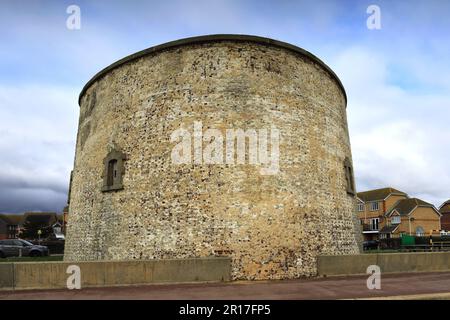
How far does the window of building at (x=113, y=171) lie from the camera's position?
14.5 metres

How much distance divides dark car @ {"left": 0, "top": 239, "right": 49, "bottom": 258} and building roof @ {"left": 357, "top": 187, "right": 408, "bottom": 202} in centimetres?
4811

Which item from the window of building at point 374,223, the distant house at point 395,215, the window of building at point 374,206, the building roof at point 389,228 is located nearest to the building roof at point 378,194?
the distant house at point 395,215

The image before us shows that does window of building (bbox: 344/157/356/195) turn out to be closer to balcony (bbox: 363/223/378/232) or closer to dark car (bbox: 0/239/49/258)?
dark car (bbox: 0/239/49/258)

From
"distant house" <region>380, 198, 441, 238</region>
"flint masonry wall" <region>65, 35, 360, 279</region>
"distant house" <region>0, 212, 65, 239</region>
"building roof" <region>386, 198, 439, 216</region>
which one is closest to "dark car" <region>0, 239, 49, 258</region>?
"flint masonry wall" <region>65, 35, 360, 279</region>

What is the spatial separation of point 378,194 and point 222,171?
175 ft

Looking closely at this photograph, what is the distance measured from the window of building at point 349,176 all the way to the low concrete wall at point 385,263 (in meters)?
3.47

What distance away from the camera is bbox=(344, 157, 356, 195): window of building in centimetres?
1652

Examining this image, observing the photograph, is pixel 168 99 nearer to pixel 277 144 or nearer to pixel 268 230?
pixel 277 144

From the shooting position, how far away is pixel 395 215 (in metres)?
55.9

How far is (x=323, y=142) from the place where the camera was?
598 inches
